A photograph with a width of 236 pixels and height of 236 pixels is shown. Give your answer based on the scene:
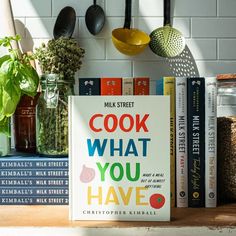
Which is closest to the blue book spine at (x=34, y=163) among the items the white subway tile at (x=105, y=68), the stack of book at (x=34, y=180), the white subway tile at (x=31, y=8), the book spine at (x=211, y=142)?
the stack of book at (x=34, y=180)

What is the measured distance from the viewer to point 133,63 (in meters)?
1.56

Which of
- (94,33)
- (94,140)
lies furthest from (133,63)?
(94,140)

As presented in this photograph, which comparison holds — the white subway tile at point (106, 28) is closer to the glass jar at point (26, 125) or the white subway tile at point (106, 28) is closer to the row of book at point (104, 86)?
the glass jar at point (26, 125)

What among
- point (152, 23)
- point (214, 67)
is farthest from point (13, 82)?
point (214, 67)

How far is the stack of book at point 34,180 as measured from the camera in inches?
41.1

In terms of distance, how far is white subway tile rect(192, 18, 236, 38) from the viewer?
61.9 inches

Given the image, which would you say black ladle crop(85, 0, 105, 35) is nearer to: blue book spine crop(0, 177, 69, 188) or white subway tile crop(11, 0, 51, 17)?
white subway tile crop(11, 0, 51, 17)

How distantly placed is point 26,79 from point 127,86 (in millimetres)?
230

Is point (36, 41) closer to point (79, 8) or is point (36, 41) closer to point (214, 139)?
point (79, 8)

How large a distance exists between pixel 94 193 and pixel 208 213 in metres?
0.25

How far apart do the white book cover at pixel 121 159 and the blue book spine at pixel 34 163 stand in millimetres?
105

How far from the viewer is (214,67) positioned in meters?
1.57

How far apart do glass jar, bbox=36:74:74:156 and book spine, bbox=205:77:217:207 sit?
1.08 feet

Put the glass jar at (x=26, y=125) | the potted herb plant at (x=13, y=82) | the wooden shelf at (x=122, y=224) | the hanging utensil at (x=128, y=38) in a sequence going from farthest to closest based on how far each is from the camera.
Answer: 1. the hanging utensil at (x=128, y=38)
2. the glass jar at (x=26, y=125)
3. the potted herb plant at (x=13, y=82)
4. the wooden shelf at (x=122, y=224)
